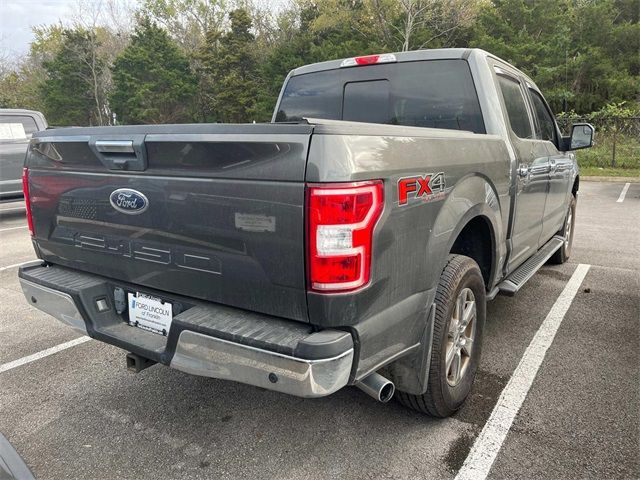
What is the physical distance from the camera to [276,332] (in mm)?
1894

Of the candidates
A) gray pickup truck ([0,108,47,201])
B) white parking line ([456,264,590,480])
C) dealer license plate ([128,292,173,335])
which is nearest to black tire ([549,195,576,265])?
white parking line ([456,264,590,480])

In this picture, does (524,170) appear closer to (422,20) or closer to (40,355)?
(40,355)

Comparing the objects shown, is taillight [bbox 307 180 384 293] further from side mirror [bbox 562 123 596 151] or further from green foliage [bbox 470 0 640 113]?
green foliage [bbox 470 0 640 113]

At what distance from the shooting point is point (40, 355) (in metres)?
3.57

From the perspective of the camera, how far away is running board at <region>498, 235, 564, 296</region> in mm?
3399

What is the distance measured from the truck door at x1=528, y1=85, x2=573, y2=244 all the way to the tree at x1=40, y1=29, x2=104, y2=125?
38985mm

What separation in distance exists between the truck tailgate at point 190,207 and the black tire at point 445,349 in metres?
0.83

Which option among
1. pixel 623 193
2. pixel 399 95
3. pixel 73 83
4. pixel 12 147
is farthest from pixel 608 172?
pixel 73 83

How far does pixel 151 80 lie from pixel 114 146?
39.4 meters

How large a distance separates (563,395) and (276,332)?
1996mm

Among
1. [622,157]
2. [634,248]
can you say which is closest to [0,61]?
[622,157]

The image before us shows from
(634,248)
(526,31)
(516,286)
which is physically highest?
(526,31)

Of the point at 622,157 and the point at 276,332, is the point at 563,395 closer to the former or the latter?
the point at 276,332

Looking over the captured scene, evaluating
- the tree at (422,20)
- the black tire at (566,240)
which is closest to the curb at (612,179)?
the black tire at (566,240)
